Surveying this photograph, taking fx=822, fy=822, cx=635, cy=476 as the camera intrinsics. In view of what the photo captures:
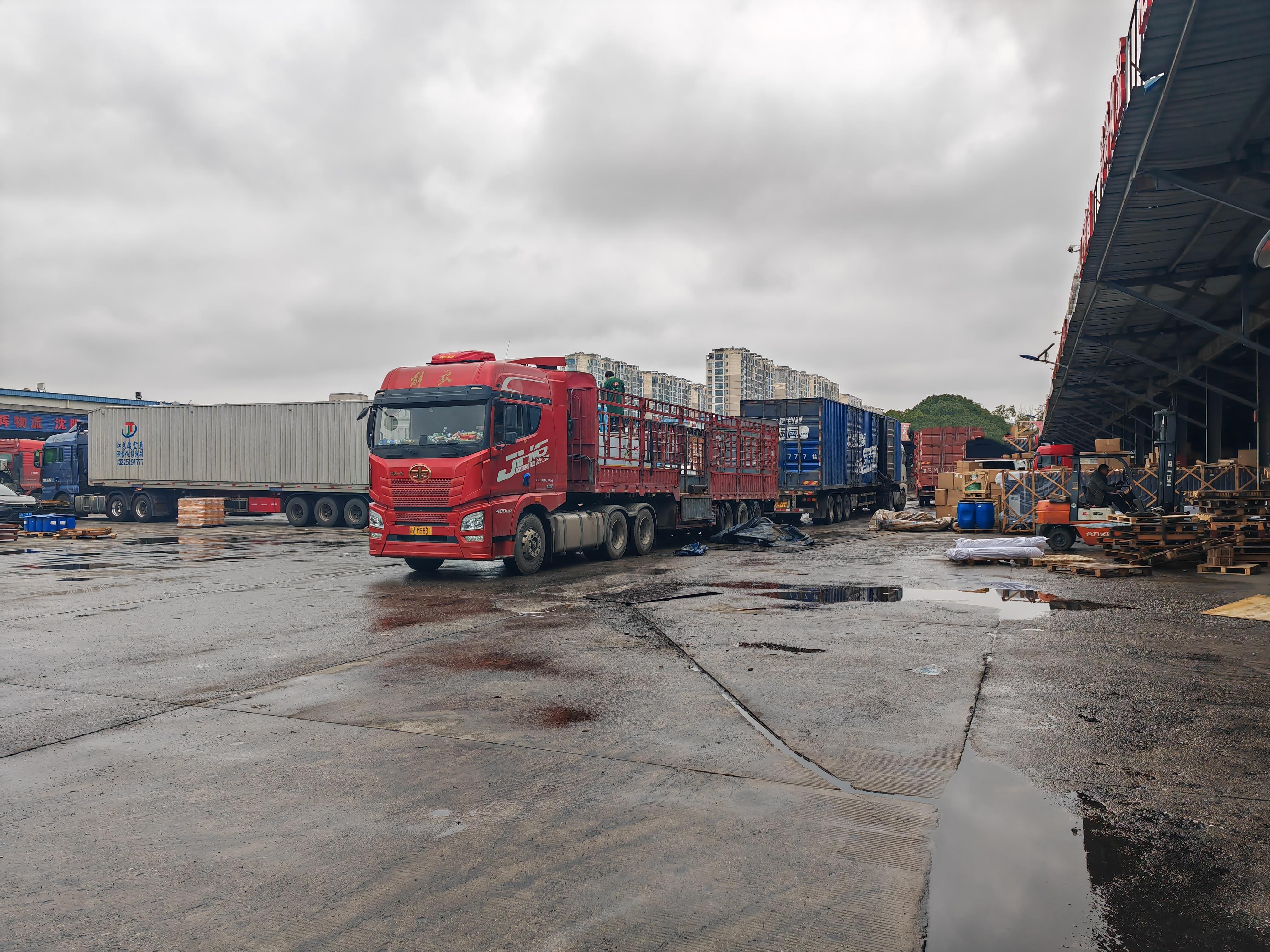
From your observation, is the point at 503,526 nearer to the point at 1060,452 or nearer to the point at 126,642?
the point at 126,642

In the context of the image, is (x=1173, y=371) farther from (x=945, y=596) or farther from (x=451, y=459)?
(x=451, y=459)

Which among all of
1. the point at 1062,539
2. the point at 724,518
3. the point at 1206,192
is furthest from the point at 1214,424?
the point at 1206,192

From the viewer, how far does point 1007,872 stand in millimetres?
3396

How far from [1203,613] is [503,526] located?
9510mm

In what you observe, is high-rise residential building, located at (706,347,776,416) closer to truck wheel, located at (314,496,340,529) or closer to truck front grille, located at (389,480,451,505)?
truck wheel, located at (314,496,340,529)

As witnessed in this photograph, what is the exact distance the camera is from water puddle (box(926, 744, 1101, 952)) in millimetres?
2945

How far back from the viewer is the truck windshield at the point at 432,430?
12.9 metres

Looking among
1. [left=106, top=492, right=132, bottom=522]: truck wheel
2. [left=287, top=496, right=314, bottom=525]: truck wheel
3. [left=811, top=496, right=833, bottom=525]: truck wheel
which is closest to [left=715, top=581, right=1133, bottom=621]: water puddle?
[left=811, top=496, right=833, bottom=525]: truck wheel

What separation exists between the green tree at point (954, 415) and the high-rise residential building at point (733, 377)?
21.6 metres

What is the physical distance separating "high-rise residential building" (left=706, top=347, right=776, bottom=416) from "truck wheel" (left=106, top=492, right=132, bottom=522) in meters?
98.8

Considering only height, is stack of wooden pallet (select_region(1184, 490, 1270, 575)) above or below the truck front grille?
below

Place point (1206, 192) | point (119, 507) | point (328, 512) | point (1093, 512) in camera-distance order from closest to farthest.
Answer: point (1206, 192), point (1093, 512), point (328, 512), point (119, 507)

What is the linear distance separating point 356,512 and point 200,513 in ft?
19.2

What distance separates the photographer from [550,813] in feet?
13.0
